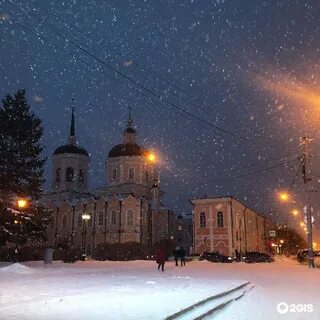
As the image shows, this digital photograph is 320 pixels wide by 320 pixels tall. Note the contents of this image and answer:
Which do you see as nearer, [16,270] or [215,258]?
[16,270]

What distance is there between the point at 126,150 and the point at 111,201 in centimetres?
939

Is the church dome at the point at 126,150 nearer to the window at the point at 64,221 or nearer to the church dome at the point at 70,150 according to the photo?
the church dome at the point at 70,150

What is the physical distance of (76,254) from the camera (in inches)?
1670

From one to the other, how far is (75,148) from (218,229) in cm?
3016

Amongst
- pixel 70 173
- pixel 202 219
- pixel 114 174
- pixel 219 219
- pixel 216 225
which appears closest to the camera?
pixel 216 225

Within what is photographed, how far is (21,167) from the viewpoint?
37.8 metres

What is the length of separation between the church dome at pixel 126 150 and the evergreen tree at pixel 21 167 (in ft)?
116

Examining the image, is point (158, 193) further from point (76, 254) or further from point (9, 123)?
point (9, 123)

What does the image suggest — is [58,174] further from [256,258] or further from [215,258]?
[256,258]

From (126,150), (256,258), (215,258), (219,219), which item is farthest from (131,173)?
(256,258)

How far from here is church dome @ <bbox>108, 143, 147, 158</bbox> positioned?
74.4m

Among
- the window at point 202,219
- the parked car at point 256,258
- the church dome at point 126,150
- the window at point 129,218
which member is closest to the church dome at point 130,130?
the church dome at point 126,150

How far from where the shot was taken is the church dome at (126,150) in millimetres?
74438

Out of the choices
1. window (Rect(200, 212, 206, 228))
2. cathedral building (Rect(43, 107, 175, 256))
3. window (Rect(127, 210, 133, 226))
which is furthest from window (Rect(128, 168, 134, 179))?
window (Rect(200, 212, 206, 228))
